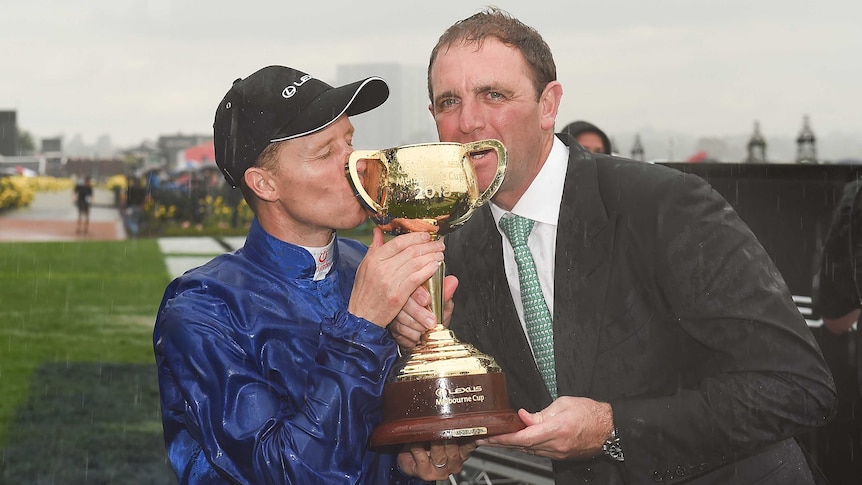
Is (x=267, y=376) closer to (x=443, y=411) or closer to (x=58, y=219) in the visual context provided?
(x=443, y=411)

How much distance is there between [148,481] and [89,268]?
9.96 metres

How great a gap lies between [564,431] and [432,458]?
31 cm

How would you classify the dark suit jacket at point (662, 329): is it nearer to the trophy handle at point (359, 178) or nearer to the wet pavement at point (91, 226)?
the trophy handle at point (359, 178)

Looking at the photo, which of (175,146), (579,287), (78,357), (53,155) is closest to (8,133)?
(53,155)

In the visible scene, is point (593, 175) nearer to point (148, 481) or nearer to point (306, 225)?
point (306, 225)

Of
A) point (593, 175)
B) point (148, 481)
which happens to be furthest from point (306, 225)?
point (148, 481)

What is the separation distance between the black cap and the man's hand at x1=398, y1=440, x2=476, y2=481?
2.42ft

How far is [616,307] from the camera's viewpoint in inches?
102

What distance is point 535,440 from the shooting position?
7.32 feet

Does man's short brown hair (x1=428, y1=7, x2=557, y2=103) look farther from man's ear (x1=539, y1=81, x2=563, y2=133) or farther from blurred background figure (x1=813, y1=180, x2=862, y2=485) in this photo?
blurred background figure (x1=813, y1=180, x2=862, y2=485)

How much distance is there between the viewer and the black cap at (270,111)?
2207 millimetres

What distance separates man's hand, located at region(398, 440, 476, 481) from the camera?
2.33 m

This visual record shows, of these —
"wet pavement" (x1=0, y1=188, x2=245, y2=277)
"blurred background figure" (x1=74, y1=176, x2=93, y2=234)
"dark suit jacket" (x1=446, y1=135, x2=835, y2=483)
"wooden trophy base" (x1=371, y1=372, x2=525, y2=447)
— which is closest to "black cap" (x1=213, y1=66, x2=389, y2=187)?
"wooden trophy base" (x1=371, y1=372, x2=525, y2=447)

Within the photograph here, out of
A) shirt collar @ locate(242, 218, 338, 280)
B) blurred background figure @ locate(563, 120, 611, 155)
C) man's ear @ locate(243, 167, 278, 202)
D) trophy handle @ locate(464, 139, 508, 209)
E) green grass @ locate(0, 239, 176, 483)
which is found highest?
blurred background figure @ locate(563, 120, 611, 155)
